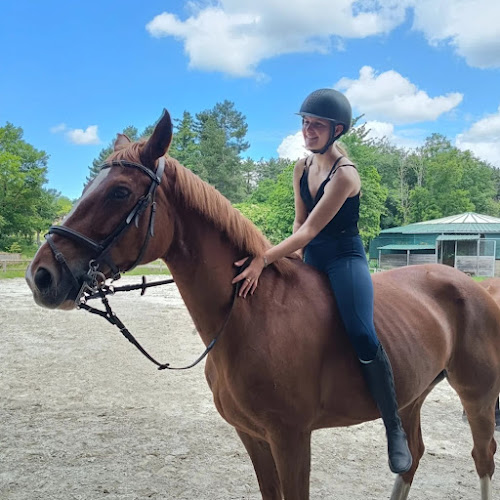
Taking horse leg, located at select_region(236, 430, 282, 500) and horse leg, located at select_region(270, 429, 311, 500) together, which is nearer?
horse leg, located at select_region(270, 429, 311, 500)

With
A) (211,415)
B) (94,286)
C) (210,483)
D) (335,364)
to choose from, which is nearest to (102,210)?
(94,286)

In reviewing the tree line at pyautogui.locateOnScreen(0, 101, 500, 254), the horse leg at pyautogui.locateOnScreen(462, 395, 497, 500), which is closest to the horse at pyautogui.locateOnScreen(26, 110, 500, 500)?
the horse leg at pyautogui.locateOnScreen(462, 395, 497, 500)

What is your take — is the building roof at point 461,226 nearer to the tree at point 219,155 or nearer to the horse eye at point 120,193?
the tree at point 219,155

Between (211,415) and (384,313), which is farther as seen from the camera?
(211,415)

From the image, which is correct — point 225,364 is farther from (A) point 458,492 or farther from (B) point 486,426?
(A) point 458,492

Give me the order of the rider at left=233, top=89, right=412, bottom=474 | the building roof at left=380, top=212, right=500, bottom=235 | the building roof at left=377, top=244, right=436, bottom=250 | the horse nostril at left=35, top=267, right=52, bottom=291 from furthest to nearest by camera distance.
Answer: the building roof at left=377, top=244, right=436, bottom=250, the building roof at left=380, top=212, right=500, bottom=235, the rider at left=233, top=89, right=412, bottom=474, the horse nostril at left=35, top=267, right=52, bottom=291

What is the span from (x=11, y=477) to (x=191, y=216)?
11.4ft

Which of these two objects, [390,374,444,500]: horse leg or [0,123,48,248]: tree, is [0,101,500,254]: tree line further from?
[390,374,444,500]: horse leg

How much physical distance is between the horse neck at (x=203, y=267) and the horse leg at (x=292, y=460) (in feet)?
2.14

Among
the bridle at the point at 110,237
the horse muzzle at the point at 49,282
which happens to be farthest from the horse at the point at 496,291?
the horse muzzle at the point at 49,282

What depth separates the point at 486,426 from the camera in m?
3.44

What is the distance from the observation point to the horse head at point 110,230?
196 centimetres

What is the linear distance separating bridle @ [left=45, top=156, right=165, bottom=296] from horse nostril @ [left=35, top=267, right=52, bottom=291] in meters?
0.08

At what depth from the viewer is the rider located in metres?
2.38
